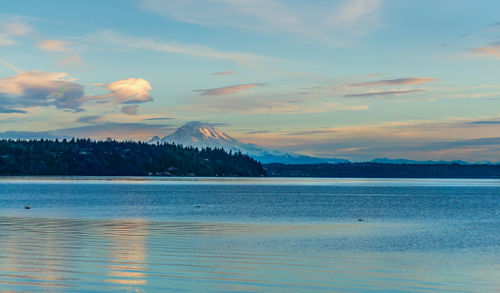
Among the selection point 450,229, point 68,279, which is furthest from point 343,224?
point 68,279

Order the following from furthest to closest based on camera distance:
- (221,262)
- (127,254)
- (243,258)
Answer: (127,254), (243,258), (221,262)

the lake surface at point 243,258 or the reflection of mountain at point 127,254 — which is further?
the reflection of mountain at point 127,254

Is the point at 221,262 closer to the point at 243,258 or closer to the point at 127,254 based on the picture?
the point at 243,258

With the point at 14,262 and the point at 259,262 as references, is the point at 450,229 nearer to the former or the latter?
the point at 259,262

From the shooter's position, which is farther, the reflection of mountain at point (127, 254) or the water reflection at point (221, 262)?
the reflection of mountain at point (127, 254)

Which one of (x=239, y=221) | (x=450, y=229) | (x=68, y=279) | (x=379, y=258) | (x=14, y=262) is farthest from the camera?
(x=239, y=221)

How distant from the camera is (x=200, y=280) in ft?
73.8

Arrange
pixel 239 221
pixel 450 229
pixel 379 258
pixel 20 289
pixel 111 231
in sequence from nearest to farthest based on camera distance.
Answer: pixel 20 289
pixel 379 258
pixel 111 231
pixel 450 229
pixel 239 221

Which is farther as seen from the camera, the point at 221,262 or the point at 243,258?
the point at 243,258

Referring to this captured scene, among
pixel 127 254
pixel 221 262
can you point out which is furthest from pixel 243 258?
pixel 127 254

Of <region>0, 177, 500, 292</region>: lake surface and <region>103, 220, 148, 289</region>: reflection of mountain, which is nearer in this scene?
<region>0, 177, 500, 292</region>: lake surface

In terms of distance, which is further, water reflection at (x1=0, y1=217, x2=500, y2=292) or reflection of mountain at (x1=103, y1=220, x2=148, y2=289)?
reflection of mountain at (x1=103, y1=220, x2=148, y2=289)

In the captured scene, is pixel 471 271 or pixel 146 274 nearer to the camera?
pixel 146 274

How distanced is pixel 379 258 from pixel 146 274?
39.0ft
